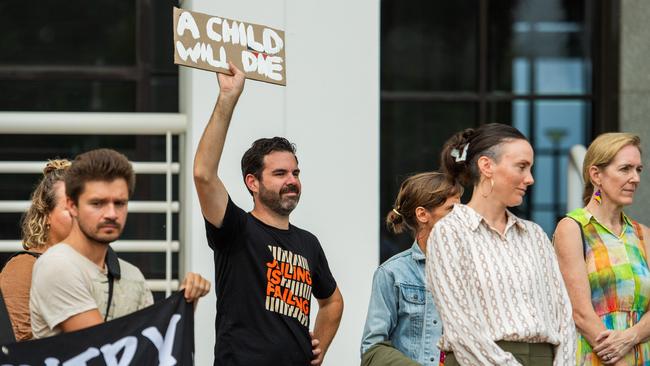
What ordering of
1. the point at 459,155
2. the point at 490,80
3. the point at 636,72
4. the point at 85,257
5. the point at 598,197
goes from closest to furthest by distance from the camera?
1. the point at 85,257
2. the point at 459,155
3. the point at 598,197
4. the point at 636,72
5. the point at 490,80

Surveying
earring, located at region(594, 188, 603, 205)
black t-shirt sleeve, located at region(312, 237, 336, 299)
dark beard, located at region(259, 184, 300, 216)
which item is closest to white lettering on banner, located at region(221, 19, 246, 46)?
dark beard, located at region(259, 184, 300, 216)

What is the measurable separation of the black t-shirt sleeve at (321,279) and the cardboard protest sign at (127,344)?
4.00 feet

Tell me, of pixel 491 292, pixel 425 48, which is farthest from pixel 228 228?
pixel 425 48

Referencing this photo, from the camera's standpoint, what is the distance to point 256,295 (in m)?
5.98

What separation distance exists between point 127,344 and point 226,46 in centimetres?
155

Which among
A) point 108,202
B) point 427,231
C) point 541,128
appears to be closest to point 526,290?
point 427,231

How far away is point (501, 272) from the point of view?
5.47m

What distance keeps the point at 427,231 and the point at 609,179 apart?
3.22ft

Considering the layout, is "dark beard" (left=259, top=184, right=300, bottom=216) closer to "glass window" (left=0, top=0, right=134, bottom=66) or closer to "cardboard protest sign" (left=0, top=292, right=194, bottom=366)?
"cardboard protest sign" (left=0, top=292, right=194, bottom=366)

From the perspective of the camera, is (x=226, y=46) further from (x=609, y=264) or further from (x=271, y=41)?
(x=609, y=264)

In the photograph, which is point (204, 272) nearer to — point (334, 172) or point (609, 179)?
point (334, 172)

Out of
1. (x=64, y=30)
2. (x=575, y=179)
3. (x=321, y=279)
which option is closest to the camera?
(x=321, y=279)

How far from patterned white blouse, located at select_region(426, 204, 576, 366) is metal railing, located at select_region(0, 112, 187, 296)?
9.75 ft

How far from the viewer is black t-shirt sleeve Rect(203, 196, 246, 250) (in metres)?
5.97
